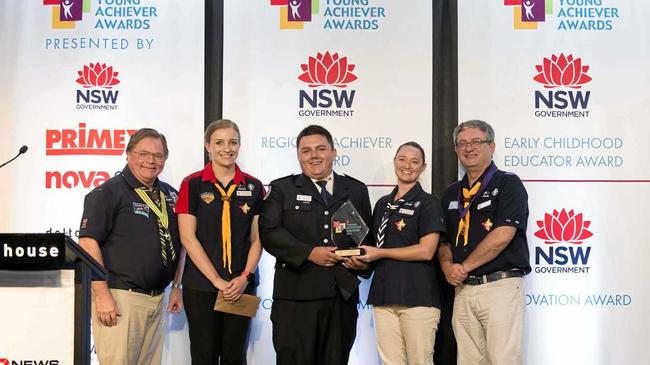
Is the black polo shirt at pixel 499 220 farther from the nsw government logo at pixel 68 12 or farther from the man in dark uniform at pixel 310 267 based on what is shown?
the nsw government logo at pixel 68 12

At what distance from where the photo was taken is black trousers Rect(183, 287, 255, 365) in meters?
3.82

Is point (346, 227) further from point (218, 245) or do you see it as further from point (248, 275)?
point (218, 245)

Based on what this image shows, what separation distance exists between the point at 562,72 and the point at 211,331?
2.88m

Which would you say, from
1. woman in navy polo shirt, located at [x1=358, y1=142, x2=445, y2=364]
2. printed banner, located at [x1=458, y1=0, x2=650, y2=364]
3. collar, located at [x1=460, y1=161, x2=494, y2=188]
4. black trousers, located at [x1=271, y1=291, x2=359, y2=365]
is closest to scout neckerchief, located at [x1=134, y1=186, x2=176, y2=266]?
black trousers, located at [x1=271, y1=291, x2=359, y2=365]

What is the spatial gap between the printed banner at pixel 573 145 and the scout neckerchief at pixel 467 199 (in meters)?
0.61

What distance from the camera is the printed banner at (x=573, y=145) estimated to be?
4.58 meters

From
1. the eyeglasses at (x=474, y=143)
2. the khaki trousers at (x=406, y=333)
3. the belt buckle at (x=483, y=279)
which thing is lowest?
the khaki trousers at (x=406, y=333)

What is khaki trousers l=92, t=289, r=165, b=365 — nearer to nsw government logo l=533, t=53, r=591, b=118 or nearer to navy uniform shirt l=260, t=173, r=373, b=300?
navy uniform shirt l=260, t=173, r=373, b=300

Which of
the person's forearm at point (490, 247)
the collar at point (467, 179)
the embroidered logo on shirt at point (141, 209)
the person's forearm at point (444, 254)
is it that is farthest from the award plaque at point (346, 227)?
the embroidered logo on shirt at point (141, 209)

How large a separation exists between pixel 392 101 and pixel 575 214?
1451 mm

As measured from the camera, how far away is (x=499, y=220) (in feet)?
12.8

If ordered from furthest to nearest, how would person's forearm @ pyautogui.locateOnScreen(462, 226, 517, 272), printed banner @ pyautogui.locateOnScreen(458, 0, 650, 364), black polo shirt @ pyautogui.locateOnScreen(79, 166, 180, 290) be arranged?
1. printed banner @ pyautogui.locateOnScreen(458, 0, 650, 364)
2. person's forearm @ pyautogui.locateOnScreen(462, 226, 517, 272)
3. black polo shirt @ pyautogui.locateOnScreen(79, 166, 180, 290)

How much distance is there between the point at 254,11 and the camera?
4738 mm

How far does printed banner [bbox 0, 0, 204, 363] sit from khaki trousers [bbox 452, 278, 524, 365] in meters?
1.91
